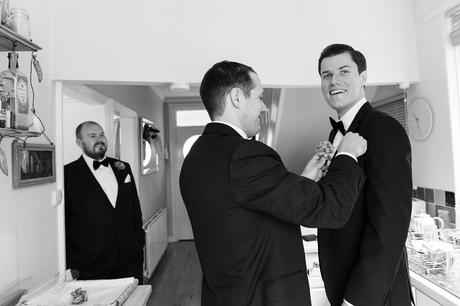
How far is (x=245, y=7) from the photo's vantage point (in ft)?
7.70

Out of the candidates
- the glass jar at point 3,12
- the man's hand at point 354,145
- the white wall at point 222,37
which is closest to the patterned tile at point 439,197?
the white wall at point 222,37

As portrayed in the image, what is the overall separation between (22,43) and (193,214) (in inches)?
36.5

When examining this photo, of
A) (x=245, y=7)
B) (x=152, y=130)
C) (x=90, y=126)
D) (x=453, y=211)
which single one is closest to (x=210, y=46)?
(x=245, y=7)

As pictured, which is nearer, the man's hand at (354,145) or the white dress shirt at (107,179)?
the man's hand at (354,145)

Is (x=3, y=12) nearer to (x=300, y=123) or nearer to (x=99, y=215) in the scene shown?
(x=99, y=215)

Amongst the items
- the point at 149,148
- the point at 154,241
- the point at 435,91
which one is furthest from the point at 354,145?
the point at 149,148

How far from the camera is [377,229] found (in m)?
1.13

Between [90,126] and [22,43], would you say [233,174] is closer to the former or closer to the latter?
[22,43]

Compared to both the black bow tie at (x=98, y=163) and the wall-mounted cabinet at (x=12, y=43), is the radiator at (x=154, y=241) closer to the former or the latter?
the black bow tie at (x=98, y=163)

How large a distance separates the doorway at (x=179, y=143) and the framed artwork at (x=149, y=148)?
853 mm

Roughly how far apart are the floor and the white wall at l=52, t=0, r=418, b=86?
239cm

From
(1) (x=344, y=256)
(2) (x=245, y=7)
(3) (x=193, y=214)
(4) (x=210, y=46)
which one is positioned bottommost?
(1) (x=344, y=256)

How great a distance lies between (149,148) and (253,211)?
3837mm

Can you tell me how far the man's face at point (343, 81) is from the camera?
1.32 metres
